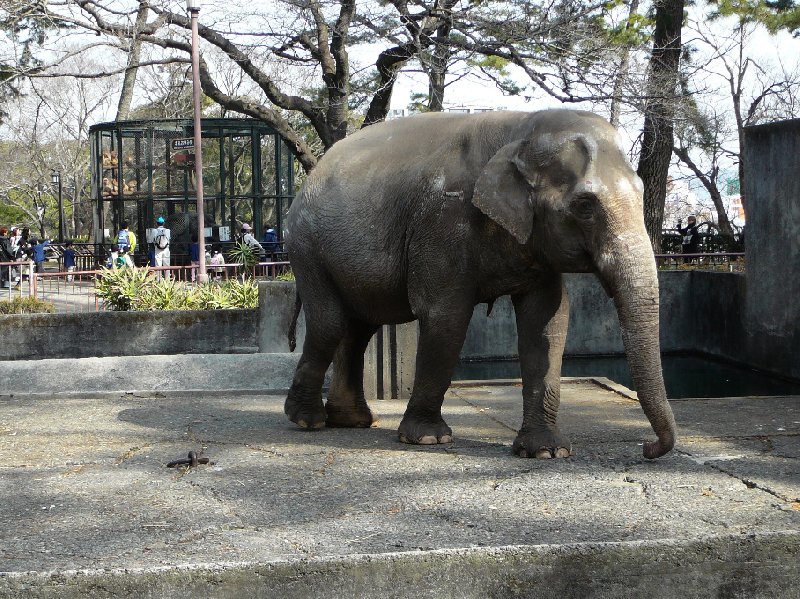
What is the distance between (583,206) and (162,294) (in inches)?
381

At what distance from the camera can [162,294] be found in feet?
48.7

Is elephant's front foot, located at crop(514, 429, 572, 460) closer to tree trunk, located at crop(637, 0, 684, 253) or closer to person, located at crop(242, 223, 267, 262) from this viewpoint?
tree trunk, located at crop(637, 0, 684, 253)

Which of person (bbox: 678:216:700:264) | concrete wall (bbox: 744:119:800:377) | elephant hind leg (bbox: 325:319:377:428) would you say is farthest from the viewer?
person (bbox: 678:216:700:264)

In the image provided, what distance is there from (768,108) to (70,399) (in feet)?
122

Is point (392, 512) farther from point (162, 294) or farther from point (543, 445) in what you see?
point (162, 294)

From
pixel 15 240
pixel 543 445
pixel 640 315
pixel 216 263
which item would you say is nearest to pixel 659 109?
pixel 216 263

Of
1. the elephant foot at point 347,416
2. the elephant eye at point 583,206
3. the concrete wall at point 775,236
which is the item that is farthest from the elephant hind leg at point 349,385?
the concrete wall at point 775,236

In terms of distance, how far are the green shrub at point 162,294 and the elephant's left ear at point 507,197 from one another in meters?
8.36

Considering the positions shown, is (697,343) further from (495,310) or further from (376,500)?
(376,500)

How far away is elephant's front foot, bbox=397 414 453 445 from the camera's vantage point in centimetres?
720

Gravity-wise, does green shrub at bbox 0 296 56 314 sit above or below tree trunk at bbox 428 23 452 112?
below

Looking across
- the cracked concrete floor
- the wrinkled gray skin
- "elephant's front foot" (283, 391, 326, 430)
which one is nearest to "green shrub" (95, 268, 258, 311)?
the cracked concrete floor

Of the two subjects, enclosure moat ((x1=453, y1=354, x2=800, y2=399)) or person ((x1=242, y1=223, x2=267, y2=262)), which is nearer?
enclosure moat ((x1=453, y1=354, x2=800, y2=399))

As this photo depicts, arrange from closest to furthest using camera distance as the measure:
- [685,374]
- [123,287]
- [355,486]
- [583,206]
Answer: [355,486]
[583,206]
[123,287]
[685,374]
